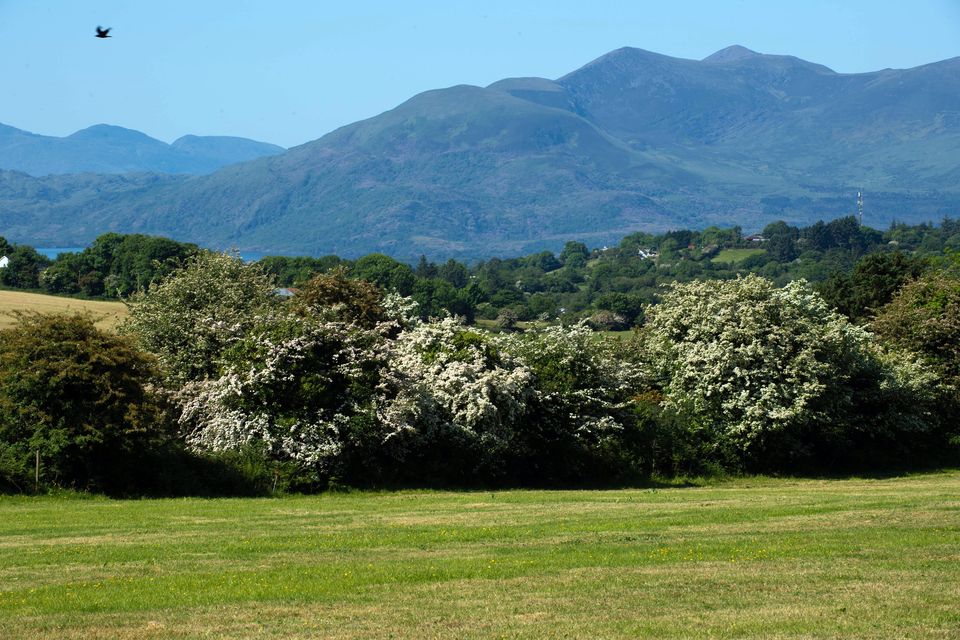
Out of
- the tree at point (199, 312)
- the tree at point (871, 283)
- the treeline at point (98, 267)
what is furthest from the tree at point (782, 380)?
the treeline at point (98, 267)

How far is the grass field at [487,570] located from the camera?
48.5ft

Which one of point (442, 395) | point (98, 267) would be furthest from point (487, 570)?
point (98, 267)

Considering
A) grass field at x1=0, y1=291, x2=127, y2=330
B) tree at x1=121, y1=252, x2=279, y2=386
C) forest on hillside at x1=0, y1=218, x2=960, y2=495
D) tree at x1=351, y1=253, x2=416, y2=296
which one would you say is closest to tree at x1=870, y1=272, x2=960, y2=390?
forest on hillside at x1=0, y1=218, x2=960, y2=495

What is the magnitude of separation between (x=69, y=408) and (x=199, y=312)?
543 inches

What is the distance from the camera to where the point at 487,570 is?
1862 centimetres

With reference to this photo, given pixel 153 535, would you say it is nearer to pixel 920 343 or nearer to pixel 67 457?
pixel 67 457

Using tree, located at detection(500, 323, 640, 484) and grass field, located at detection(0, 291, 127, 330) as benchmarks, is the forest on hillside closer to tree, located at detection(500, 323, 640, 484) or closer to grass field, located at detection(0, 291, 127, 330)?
tree, located at detection(500, 323, 640, 484)

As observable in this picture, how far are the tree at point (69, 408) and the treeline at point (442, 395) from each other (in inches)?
2.2

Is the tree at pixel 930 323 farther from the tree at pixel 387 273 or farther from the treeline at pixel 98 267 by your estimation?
the tree at pixel 387 273

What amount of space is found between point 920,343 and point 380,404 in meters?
26.5

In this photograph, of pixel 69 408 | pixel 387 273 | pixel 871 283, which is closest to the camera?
pixel 69 408

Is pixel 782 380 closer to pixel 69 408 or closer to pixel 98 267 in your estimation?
pixel 69 408

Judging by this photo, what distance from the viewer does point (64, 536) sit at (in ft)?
76.1

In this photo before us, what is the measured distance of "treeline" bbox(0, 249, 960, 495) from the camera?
32.8 meters
